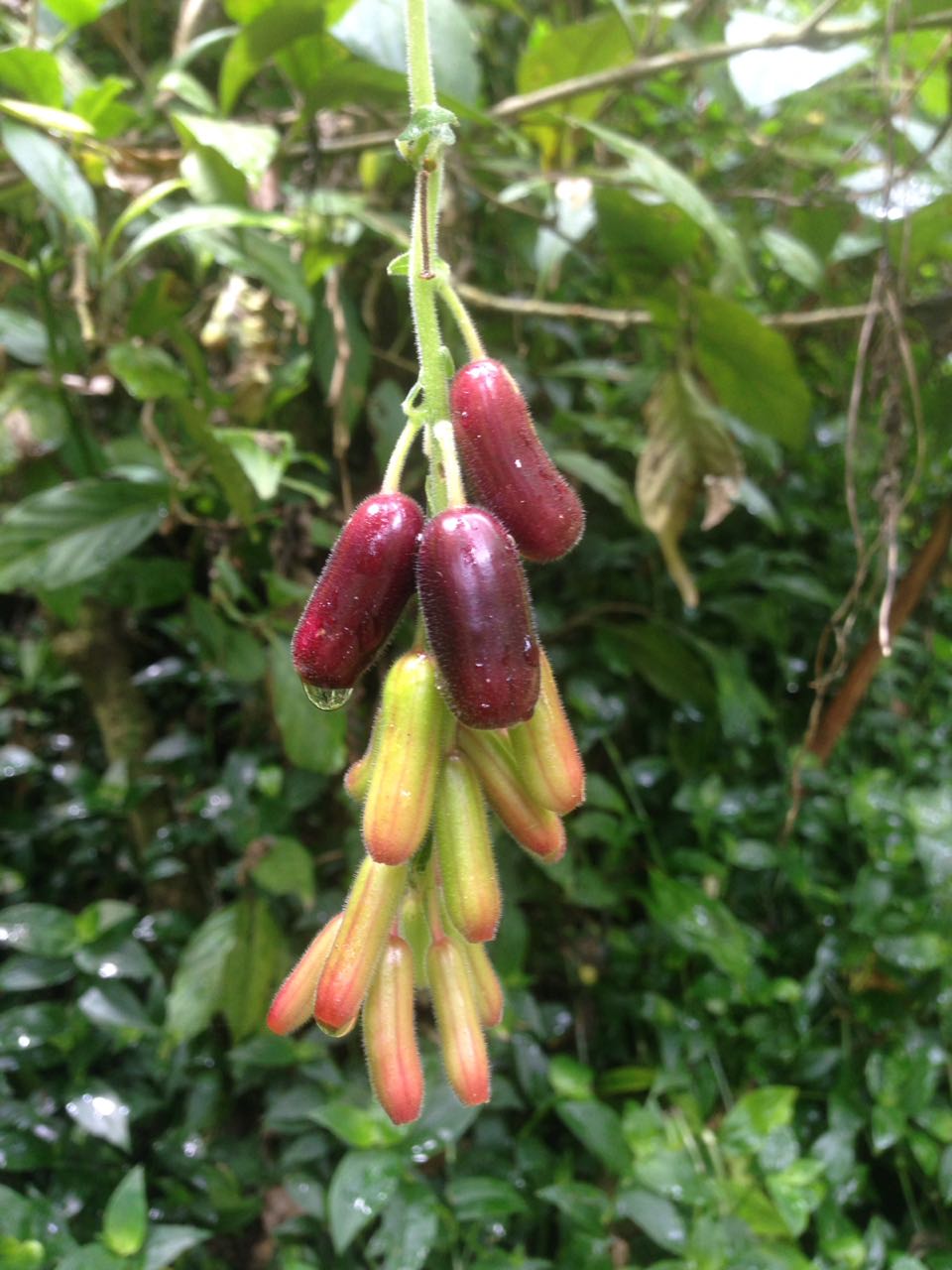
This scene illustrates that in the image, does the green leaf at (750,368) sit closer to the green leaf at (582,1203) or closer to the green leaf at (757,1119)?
the green leaf at (757,1119)

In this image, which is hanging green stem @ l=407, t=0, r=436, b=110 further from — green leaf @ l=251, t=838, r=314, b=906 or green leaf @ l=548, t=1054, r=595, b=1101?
green leaf @ l=548, t=1054, r=595, b=1101

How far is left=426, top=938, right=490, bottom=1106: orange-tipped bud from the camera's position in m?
0.63

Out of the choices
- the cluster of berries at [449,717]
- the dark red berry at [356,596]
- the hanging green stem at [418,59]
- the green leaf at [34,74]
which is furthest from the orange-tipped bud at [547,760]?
the green leaf at [34,74]

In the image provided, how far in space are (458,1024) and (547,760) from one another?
0.65ft

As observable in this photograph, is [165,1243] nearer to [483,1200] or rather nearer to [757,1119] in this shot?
[483,1200]

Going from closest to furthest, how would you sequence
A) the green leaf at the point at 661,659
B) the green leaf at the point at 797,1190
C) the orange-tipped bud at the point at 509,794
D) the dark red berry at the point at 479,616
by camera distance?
the dark red berry at the point at 479,616 < the orange-tipped bud at the point at 509,794 < the green leaf at the point at 797,1190 < the green leaf at the point at 661,659

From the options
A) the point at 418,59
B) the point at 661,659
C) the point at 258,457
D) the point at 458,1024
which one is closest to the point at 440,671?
the point at 458,1024

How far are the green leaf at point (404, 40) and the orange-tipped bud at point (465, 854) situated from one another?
87 cm

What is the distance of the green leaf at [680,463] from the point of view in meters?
1.34

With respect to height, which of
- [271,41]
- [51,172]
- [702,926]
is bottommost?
[702,926]

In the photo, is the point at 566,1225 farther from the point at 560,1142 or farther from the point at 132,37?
the point at 132,37

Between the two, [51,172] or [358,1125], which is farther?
[358,1125]

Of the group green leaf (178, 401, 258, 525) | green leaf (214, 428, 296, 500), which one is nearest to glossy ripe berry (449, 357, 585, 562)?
green leaf (214, 428, 296, 500)

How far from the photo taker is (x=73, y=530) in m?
1.29
